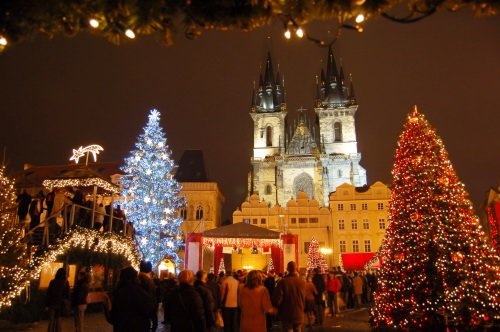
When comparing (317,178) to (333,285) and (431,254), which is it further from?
(431,254)

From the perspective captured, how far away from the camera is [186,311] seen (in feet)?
16.4

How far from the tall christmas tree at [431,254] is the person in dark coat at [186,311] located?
18.4 feet

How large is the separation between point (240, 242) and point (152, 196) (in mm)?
5657

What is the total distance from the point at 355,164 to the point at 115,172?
3052 cm

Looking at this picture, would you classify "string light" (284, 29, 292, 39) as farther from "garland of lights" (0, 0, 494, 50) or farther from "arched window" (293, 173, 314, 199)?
"arched window" (293, 173, 314, 199)

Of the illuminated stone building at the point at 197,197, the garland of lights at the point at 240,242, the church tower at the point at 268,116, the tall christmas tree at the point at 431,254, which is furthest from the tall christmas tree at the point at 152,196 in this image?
the church tower at the point at 268,116

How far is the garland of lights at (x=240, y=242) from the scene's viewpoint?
893 inches

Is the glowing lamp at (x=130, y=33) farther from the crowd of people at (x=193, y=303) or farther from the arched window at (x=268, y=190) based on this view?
the arched window at (x=268, y=190)

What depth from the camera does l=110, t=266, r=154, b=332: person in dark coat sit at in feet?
16.1

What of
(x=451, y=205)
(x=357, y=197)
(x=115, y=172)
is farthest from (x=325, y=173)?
(x=451, y=205)

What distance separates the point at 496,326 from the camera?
8.34 m

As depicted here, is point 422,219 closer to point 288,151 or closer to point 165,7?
point 165,7

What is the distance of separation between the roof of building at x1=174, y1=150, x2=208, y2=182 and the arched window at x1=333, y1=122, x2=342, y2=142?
62.8 ft

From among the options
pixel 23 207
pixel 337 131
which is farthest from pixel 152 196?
pixel 337 131
